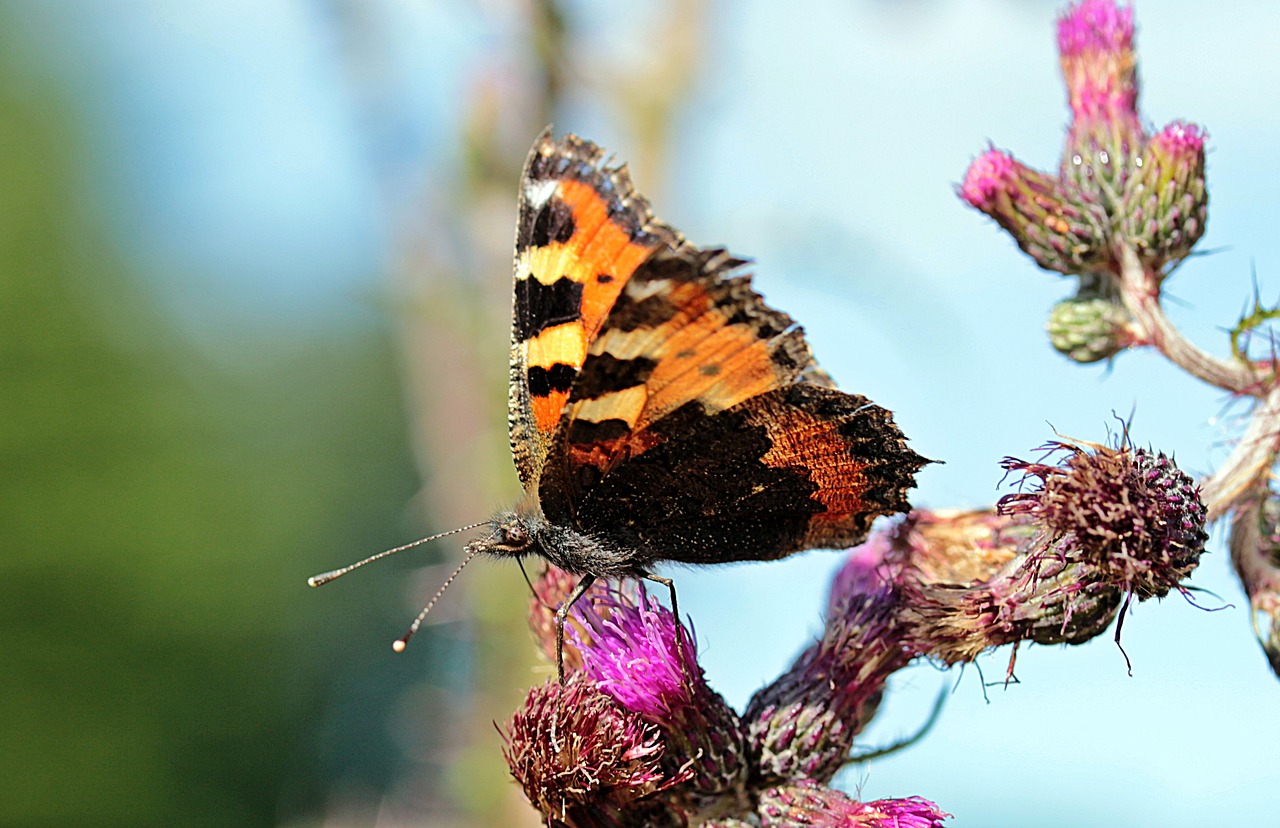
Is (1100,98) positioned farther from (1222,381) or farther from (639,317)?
(639,317)

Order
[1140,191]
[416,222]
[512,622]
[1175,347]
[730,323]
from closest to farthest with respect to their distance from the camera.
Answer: [730,323]
[1175,347]
[1140,191]
[512,622]
[416,222]

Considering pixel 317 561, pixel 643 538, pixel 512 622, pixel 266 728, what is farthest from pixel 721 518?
pixel 317 561

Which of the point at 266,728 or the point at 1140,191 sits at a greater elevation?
the point at 266,728

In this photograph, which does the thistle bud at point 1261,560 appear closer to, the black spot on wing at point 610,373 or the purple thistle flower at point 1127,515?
the purple thistle flower at point 1127,515

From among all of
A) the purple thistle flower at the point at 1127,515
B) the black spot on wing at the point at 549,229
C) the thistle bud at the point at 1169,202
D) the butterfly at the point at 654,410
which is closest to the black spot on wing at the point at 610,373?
the butterfly at the point at 654,410

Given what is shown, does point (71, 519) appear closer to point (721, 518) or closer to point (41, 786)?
point (41, 786)
